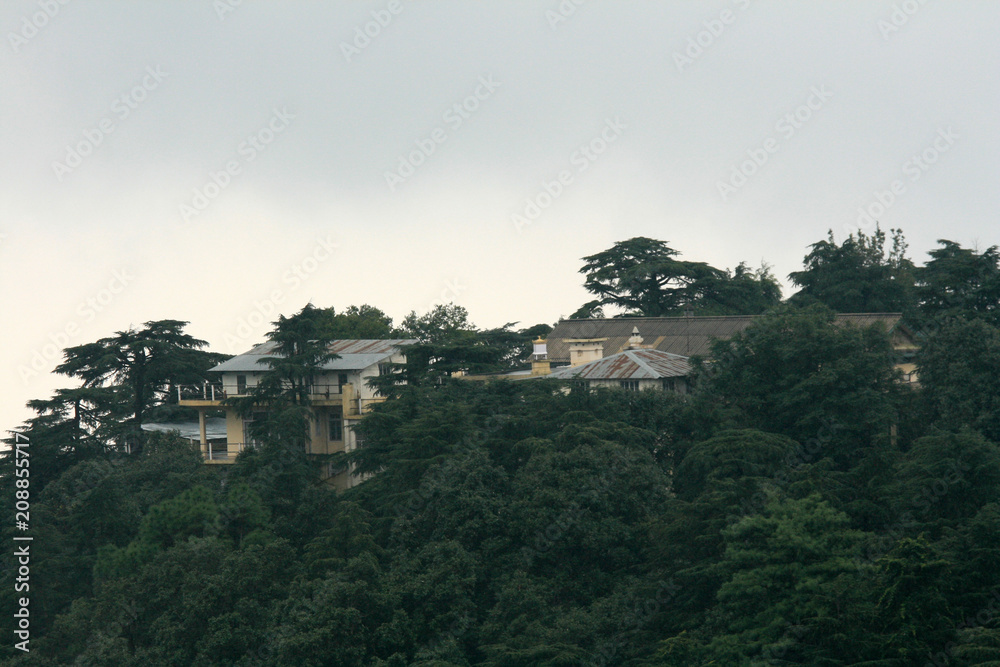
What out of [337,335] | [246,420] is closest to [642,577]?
[246,420]

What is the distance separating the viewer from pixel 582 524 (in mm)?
31422

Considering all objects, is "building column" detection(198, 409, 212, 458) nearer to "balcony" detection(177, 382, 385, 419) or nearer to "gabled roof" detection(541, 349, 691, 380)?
"balcony" detection(177, 382, 385, 419)

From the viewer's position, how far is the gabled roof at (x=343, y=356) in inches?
1970

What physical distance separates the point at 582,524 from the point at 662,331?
26.8 meters

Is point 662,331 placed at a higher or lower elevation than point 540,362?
higher

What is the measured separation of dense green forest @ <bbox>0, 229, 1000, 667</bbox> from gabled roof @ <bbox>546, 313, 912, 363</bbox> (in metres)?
7.44

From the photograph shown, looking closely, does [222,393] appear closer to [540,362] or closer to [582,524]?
[540,362]

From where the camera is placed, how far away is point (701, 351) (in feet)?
171

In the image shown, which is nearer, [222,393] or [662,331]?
[222,393]

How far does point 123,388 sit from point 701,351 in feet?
87.6

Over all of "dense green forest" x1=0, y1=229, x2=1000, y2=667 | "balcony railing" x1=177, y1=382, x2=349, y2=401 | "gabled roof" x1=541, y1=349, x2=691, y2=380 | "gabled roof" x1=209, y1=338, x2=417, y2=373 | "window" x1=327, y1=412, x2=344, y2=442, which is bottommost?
"dense green forest" x1=0, y1=229, x2=1000, y2=667

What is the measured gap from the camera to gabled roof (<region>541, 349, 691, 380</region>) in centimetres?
4309

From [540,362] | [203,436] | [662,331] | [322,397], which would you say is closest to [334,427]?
[322,397]

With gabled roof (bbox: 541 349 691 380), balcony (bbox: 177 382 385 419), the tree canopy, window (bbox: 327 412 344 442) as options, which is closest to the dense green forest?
gabled roof (bbox: 541 349 691 380)
